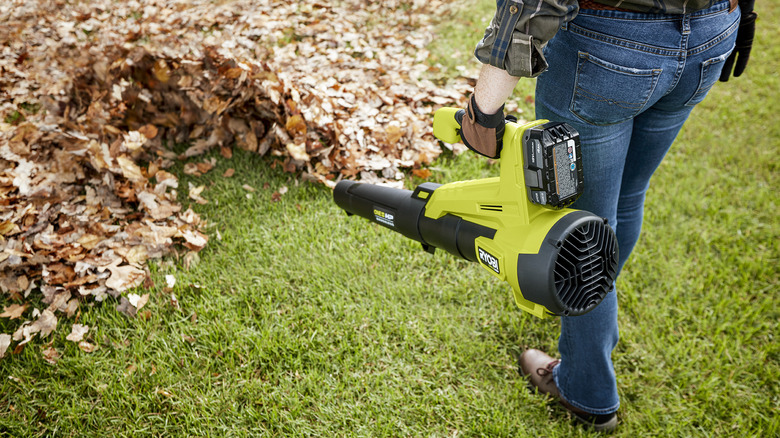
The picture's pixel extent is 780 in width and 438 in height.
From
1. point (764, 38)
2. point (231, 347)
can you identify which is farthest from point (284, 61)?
point (764, 38)

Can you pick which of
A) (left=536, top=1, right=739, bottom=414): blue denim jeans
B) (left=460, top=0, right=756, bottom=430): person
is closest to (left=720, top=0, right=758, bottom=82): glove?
(left=460, top=0, right=756, bottom=430): person

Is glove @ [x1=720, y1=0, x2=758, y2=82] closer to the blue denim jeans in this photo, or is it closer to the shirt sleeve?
the blue denim jeans

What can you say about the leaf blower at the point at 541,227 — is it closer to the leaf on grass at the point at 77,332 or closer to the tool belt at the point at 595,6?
the tool belt at the point at 595,6

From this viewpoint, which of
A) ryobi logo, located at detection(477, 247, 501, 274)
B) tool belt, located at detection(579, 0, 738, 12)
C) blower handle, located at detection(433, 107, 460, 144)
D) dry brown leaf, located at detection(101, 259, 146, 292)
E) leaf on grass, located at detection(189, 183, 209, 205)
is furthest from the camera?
leaf on grass, located at detection(189, 183, 209, 205)

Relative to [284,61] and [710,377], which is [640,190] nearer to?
[710,377]

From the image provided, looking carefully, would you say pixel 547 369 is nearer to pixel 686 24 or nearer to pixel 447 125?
pixel 447 125

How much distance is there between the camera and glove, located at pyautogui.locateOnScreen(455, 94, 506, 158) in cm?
152

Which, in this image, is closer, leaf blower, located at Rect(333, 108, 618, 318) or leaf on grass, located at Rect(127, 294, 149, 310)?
leaf blower, located at Rect(333, 108, 618, 318)

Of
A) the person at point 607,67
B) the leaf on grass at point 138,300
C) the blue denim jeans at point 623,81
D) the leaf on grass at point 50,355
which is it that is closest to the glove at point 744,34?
the person at point 607,67

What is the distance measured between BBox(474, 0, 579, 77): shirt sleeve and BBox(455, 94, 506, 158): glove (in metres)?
0.18

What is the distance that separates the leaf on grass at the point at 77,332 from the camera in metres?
2.47

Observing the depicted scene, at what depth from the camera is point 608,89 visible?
57.7 inches

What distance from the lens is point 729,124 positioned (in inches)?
171

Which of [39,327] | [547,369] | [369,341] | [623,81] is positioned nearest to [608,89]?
[623,81]
